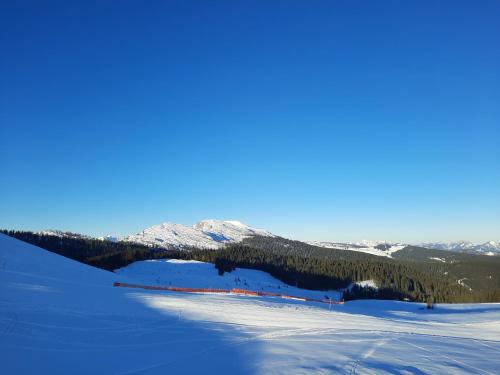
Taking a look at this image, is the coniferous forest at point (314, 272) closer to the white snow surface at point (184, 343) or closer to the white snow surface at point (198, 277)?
the white snow surface at point (198, 277)

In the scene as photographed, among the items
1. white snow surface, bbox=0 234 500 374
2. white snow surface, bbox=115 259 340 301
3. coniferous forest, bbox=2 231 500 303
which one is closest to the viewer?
white snow surface, bbox=0 234 500 374

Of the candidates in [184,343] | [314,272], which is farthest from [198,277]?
[184,343]

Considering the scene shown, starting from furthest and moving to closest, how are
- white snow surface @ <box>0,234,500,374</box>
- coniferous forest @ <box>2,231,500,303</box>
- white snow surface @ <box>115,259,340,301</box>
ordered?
coniferous forest @ <box>2,231,500,303</box> → white snow surface @ <box>115,259,340,301</box> → white snow surface @ <box>0,234,500,374</box>

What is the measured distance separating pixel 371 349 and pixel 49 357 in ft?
35.0

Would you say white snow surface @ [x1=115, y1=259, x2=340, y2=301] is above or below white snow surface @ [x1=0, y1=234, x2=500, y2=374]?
below

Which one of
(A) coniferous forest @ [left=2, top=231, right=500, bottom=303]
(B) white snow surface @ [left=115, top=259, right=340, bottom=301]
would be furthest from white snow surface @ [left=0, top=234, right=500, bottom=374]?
(A) coniferous forest @ [left=2, top=231, right=500, bottom=303]

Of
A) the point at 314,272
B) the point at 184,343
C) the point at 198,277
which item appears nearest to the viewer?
the point at 184,343

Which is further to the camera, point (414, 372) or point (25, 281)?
point (25, 281)

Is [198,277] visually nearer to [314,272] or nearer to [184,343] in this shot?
[314,272]

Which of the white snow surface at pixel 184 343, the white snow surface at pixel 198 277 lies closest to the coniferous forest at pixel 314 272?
the white snow surface at pixel 198 277

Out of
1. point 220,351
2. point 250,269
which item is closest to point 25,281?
point 220,351

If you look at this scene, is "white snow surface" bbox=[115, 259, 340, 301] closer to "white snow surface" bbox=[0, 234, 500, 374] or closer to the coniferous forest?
the coniferous forest

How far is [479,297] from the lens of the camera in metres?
80.0

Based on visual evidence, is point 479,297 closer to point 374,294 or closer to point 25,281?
point 374,294
